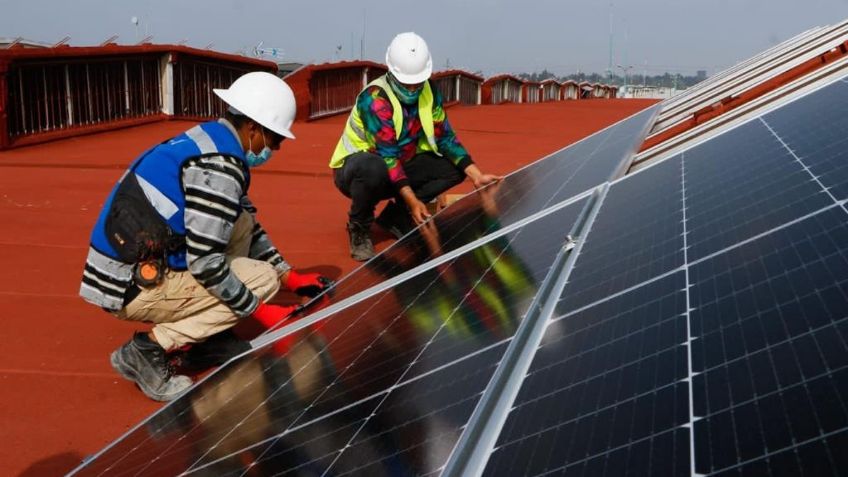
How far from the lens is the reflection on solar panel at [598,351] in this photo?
1772mm

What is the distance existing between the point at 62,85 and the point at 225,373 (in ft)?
42.2

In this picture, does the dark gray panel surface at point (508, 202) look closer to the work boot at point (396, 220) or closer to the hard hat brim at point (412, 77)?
the work boot at point (396, 220)

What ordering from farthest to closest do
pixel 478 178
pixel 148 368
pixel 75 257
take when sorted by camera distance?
1. pixel 75 257
2. pixel 478 178
3. pixel 148 368

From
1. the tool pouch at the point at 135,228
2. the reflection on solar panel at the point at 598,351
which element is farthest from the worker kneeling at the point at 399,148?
the tool pouch at the point at 135,228

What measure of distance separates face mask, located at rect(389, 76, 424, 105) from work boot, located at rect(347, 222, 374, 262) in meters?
1.09

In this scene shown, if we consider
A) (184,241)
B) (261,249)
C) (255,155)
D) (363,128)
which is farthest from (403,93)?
(184,241)

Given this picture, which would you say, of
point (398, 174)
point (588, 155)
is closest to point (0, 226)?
point (398, 174)

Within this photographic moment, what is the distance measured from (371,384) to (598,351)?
93 centimetres

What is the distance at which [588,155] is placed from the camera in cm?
708

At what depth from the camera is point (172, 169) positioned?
469 centimetres

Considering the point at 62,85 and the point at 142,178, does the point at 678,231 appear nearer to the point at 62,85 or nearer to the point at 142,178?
the point at 142,178

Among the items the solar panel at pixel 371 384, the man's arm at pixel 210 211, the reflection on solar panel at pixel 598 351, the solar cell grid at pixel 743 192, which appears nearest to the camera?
the reflection on solar panel at pixel 598 351

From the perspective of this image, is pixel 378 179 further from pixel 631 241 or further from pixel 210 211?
pixel 631 241

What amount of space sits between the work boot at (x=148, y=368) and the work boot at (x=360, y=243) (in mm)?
2775
